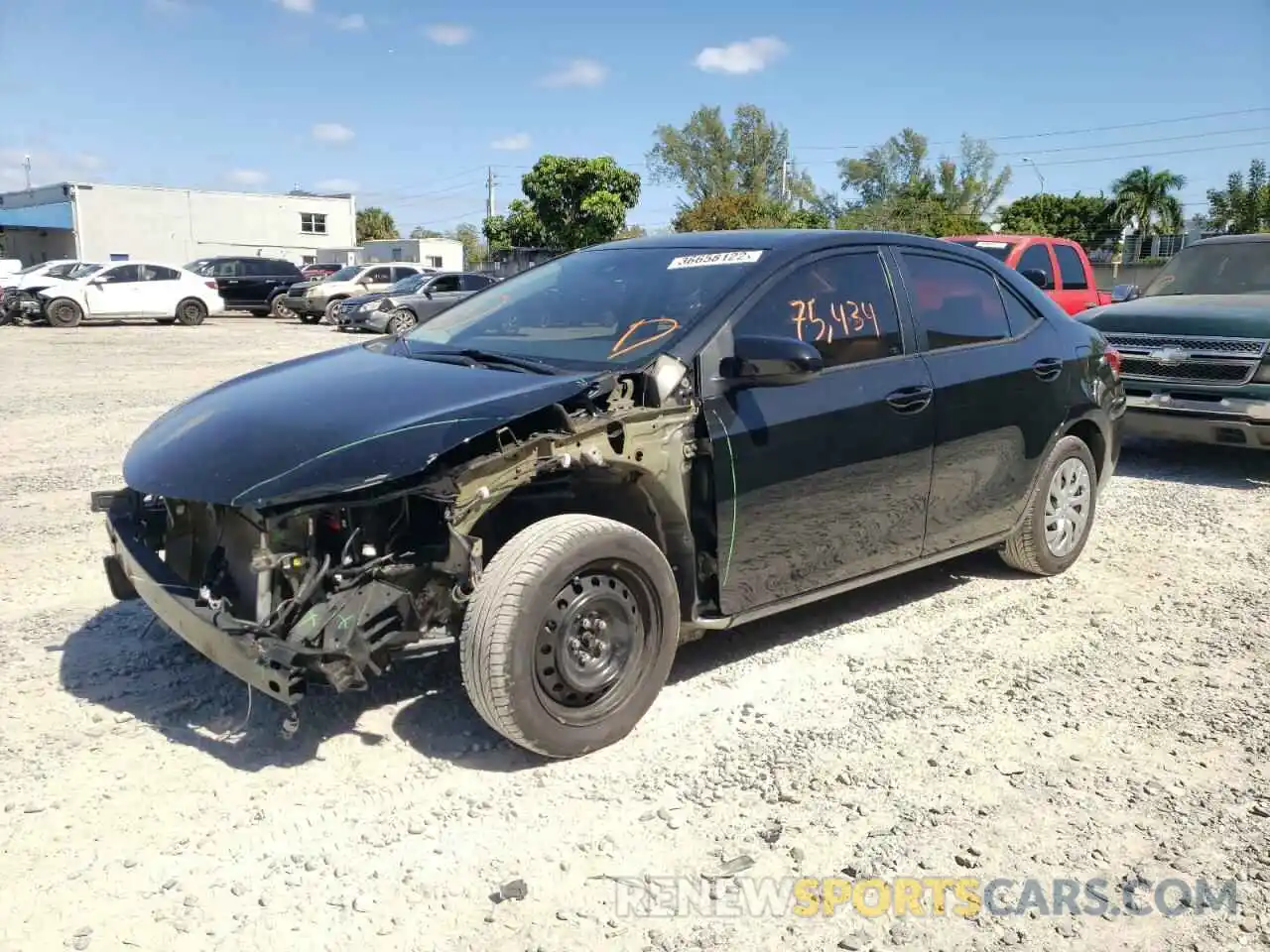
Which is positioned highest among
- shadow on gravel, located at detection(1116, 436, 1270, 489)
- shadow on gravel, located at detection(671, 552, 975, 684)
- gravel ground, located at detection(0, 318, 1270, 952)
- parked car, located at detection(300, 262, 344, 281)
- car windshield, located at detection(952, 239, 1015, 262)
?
parked car, located at detection(300, 262, 344, 281)

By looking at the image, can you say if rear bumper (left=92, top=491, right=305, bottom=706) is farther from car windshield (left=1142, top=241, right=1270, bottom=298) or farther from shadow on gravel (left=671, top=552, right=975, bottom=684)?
car windshield (left=1142, top=241, right=1270, bottom=298)

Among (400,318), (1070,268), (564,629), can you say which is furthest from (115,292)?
(564,629)

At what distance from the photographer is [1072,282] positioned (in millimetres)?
13586

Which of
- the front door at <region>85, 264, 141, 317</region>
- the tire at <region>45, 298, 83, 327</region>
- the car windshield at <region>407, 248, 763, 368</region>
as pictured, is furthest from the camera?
the front door at <region>85, 264, 141, 317</region>

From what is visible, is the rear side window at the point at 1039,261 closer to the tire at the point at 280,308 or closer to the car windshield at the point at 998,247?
the car windshield at the point at 998,247

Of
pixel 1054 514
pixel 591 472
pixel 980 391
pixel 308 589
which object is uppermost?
pixel 980 391

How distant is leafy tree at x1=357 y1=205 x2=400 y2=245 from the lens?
78.7 m

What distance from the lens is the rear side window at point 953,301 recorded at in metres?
4.57

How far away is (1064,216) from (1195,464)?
5158 cm

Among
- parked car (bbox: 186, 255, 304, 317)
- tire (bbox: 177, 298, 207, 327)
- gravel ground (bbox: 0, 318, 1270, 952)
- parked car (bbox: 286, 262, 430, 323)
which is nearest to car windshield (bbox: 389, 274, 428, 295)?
parked car (bbox: 286, 262, 430, 323)

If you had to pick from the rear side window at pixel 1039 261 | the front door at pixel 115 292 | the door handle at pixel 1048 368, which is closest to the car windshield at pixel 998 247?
the rear side window at pixel 1039 261

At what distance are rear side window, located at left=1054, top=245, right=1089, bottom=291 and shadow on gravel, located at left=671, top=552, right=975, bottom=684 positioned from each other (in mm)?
8877

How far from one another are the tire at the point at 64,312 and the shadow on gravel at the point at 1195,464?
2226 cm

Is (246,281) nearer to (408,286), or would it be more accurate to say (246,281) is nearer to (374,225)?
(408,286)
